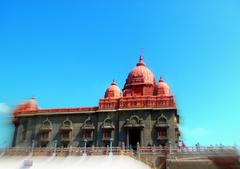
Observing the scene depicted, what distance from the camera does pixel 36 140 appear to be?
3872 centimetres

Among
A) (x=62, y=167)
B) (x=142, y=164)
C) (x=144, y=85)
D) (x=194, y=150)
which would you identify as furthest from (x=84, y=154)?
(x=144, y=85)

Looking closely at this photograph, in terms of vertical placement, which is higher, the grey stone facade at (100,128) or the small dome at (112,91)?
the small dome at (112,91)

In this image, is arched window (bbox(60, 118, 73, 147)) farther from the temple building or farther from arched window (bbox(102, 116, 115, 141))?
arched window (bbox(102, 116, 115, 141))

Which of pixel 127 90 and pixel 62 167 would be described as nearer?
pixel 62 167

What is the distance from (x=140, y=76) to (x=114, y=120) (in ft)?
27.9

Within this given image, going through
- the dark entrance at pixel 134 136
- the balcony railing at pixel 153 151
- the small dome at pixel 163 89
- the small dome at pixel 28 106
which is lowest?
the balcony railing at pixel 153 151

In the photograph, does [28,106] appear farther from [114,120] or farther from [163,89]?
[163,89]

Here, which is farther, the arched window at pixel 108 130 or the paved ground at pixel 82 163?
the arched window at pixel 108 130

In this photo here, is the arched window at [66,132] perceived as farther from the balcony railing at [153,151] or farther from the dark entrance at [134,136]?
the dark entrance at [134,136]

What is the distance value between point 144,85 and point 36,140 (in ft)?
54.1

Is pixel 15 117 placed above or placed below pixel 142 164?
above

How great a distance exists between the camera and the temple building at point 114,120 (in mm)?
34625

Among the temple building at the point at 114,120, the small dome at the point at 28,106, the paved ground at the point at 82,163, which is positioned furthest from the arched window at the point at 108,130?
the small dome at the point at 28,106

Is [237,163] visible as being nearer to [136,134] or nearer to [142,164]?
[142,164]
